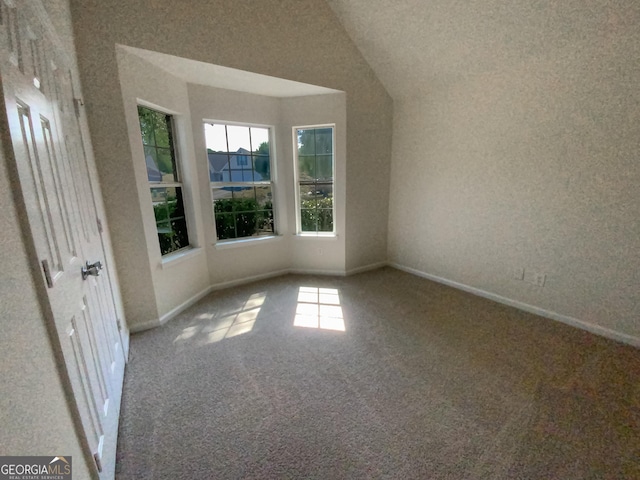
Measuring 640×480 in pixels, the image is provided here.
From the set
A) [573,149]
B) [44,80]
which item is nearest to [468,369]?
[573,149]

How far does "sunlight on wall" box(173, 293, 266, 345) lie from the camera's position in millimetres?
2371

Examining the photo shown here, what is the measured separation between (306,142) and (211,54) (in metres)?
1.45

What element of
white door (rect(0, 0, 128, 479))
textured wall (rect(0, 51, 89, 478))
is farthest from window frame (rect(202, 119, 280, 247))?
textured wall (rect(0, 51, 89, 478))

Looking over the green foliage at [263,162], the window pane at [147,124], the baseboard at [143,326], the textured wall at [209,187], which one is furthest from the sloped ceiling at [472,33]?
the baseboard at [143,326]

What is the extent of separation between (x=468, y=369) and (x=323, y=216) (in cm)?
244

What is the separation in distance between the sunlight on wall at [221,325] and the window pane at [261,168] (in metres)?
1.63

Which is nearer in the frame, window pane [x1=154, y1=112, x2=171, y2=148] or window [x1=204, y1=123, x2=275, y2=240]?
window pane [x1=154, y1=112, x2=171, y2=148]

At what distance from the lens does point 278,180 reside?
3.54 meters

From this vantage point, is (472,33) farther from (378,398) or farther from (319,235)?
(378,398)

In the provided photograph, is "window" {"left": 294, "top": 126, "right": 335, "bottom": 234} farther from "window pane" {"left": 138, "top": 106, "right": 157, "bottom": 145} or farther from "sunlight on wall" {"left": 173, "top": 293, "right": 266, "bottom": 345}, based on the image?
"window pane" {"left": 138, "top": 106, "right": 157, "bottom": 145}

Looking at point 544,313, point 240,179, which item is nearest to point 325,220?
point 240,179

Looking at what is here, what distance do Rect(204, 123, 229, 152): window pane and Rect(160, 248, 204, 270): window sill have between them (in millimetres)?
1201

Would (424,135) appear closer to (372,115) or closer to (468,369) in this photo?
(372,115)

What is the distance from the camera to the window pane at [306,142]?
3492mm
